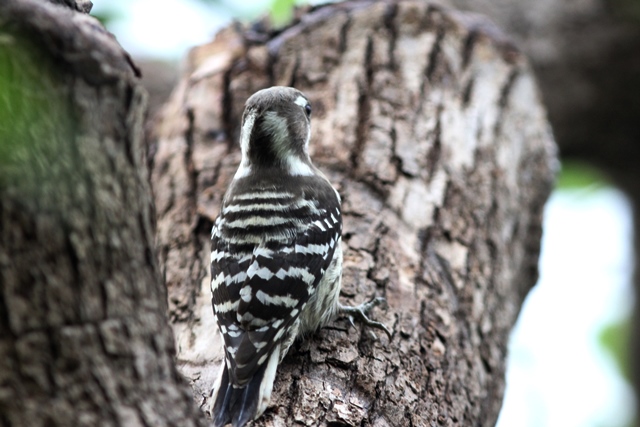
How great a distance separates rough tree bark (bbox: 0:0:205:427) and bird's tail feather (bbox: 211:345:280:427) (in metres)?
0.76

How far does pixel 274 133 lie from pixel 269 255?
2.46 feet

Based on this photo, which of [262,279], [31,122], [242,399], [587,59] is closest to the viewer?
[31,122]

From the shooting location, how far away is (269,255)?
3.31 metres

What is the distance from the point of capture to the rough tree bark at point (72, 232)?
66.9 inches

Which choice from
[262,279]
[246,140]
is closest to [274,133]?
[246,140]

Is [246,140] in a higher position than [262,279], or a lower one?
higher

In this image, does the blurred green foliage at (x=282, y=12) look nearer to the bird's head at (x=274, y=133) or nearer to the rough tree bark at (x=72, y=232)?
the bird's head at (x=274, y=133)

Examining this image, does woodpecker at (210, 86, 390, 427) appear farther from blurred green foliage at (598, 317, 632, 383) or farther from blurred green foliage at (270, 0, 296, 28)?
blurred green foliage at (598, 317, 632, 383)

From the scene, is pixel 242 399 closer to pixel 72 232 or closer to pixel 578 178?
pixel 72 232

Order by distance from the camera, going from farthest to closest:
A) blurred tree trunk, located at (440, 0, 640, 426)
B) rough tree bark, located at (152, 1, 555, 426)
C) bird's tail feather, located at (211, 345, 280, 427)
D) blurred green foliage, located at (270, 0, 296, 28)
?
blurred tree trunk, located at (440, 0, 640, 426), blurred green foliage, located at (270, 0, 296, 28), rough tree bark, located at (152, 1, 555, 426), bird's tail feather, located at (211, 345, 280, 427)

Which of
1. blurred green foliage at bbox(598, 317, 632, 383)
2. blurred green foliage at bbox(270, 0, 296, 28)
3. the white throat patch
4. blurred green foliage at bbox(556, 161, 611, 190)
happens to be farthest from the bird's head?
blurred green foliage at bbox(598, 317, 632, 383)

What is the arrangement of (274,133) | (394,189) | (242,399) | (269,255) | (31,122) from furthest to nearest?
(394,189)
(274,133)
(269,255)
(242,399)
(31,122)

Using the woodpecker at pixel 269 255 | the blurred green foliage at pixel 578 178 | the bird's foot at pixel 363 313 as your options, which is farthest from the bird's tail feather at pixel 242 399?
the blurred green foliage at pixel 578 178

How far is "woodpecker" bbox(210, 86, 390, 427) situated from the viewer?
292 cm
